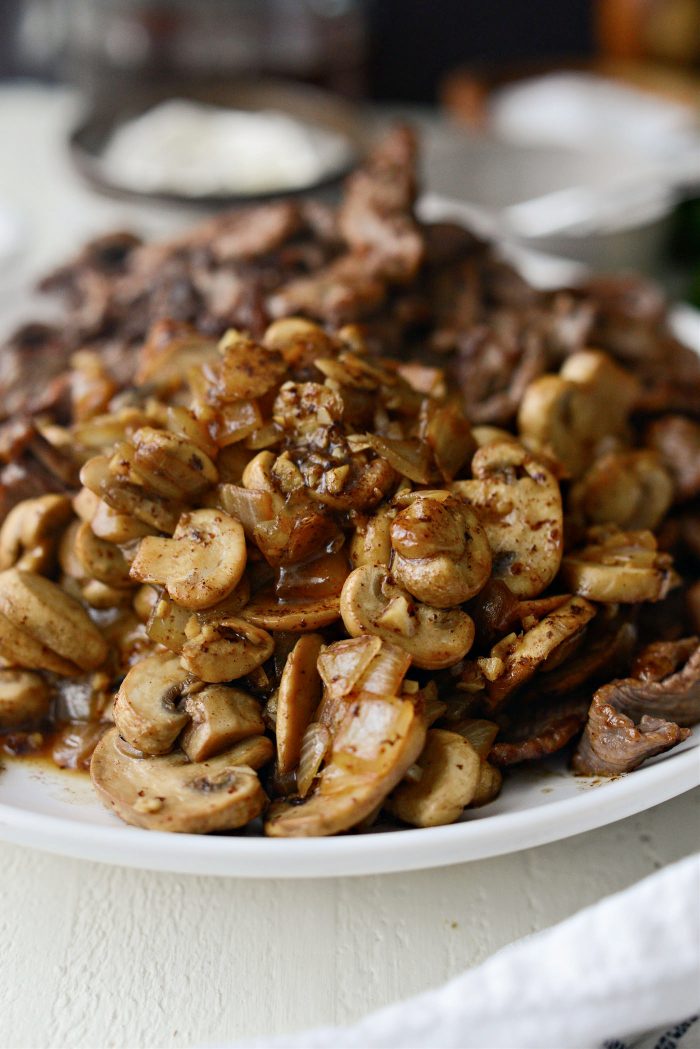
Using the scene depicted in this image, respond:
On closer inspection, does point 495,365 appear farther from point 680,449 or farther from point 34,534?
point 34,534

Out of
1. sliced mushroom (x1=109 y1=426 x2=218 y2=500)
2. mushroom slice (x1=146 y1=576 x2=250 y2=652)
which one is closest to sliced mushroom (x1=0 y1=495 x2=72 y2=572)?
sliced mushroom (x1=109 y1=426 x2=218 y2=500)

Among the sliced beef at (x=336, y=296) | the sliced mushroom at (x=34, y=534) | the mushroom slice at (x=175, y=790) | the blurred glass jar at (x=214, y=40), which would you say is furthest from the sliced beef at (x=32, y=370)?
the blurred glass jar at (x=214, y=40)

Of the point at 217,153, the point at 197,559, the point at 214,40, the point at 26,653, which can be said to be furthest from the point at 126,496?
the point at 214,40

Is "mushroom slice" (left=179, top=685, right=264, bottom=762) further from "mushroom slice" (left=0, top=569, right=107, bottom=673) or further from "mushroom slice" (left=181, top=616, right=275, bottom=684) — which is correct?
"mushroom slice" (left=0, top=569, right=107, bottom=673)

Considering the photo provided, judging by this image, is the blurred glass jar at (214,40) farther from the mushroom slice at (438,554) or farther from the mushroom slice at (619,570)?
the mushroom slice at (438,554)

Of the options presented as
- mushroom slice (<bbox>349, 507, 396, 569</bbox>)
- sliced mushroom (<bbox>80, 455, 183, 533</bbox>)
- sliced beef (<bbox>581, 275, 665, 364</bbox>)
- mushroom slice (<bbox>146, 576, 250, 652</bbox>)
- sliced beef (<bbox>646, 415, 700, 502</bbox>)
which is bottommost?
sliced beef (<bbox>581, 275, 665, 364</bbox>)

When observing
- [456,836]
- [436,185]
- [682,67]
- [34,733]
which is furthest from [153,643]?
[682,67]

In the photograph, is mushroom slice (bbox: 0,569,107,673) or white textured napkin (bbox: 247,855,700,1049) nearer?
white textured napkin (bbox: 247,855,700,1049)
